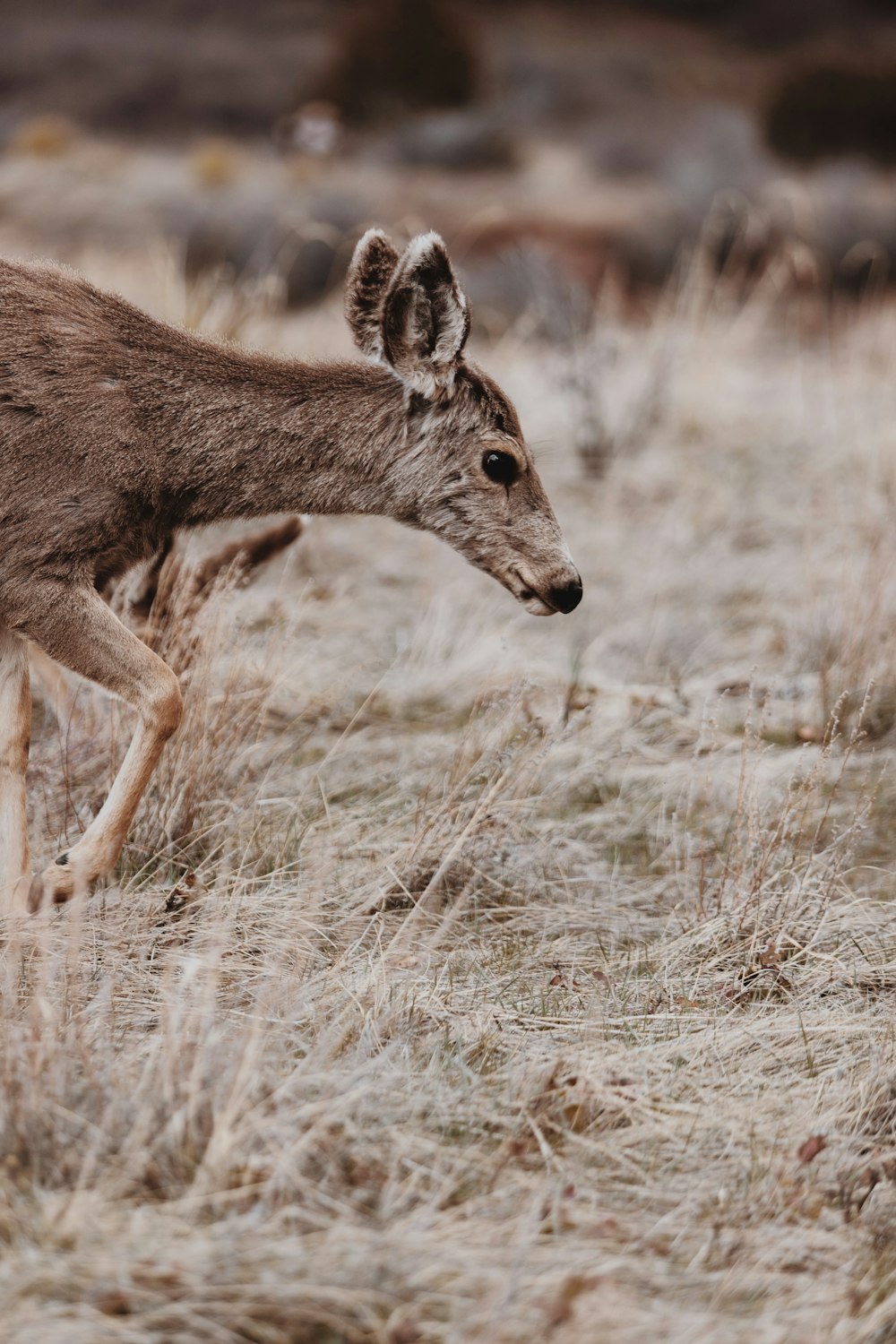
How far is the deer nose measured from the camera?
489 centimetres

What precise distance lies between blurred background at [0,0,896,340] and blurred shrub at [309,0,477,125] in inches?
2.5

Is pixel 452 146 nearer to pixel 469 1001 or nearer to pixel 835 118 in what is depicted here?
pixel 835 118

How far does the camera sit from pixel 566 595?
4.90 m

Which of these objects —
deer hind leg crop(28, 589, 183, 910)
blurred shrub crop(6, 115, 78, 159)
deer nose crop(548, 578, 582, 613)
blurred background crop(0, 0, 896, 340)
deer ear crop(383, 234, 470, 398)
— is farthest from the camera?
blurred shrub crop(6, 115, 78, 159)

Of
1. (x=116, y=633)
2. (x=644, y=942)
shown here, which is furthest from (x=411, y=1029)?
(x=116, y=633)

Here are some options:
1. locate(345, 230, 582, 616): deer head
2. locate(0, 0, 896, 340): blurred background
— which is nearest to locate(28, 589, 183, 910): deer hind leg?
locate(345, 230, 582, 616): deer head

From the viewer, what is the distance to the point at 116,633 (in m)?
4.34

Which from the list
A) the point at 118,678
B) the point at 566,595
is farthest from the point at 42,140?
the point at 118,678

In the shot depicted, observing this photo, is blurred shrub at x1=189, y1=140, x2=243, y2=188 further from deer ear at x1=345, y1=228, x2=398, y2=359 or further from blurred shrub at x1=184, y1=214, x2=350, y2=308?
deer ear at x1=345, y1=228, x2=398, y2=359

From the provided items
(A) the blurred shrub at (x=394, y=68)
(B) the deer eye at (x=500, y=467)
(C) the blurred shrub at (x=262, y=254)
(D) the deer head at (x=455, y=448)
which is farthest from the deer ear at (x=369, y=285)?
(A) the blurred shrub at (x=394, y=68)

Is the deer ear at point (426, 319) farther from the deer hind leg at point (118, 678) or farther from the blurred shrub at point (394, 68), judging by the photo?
the blurred shrub at point (394, 68)

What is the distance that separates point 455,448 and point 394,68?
31393 millimetres

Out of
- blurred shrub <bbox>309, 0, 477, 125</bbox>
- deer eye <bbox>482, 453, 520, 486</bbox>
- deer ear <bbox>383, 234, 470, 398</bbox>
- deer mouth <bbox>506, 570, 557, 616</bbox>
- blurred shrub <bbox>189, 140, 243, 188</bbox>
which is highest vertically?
blurred shrub <bbox>309, 0, 477, 125</bbox>

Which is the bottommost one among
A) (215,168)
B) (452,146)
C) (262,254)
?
(262,254)
